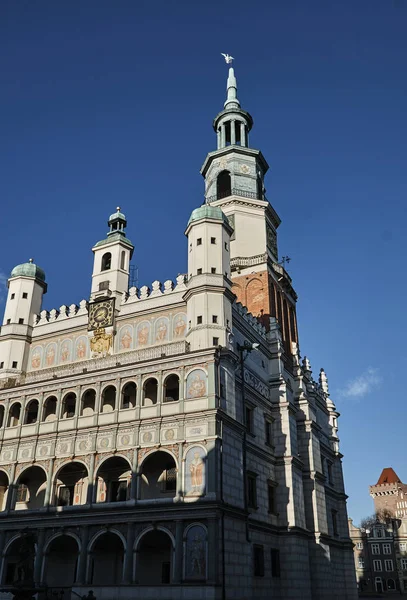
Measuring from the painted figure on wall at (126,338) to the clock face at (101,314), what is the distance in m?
1.41

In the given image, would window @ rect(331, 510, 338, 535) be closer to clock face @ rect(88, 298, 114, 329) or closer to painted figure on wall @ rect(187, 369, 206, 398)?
painted figure on wall @ rect(187, 369, 206, 398)

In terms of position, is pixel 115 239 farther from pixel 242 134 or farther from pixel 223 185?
pixel 242 134

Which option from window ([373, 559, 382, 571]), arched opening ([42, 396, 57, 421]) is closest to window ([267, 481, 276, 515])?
arched opening ([42, 396, 57, 421])

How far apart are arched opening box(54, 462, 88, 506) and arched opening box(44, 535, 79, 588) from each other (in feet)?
8.81

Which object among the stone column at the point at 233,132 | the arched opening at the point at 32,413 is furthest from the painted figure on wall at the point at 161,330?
the stone column at the point at 233,132

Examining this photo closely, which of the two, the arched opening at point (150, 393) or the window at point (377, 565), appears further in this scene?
the window at point (377, 565)

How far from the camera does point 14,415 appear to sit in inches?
1848

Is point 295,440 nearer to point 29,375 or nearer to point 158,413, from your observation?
point 158,413

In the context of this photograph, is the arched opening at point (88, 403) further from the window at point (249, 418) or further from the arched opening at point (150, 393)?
the window at point (249, 418)

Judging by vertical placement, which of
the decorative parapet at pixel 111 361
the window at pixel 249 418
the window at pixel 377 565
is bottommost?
the window at pixel 377 565

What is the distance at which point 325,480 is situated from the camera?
5697 cm

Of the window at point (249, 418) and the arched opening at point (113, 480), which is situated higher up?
the window at point (249, 418)

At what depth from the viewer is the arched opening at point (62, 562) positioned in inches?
1560

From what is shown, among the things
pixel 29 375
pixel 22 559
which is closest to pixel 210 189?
pixel 29 375
